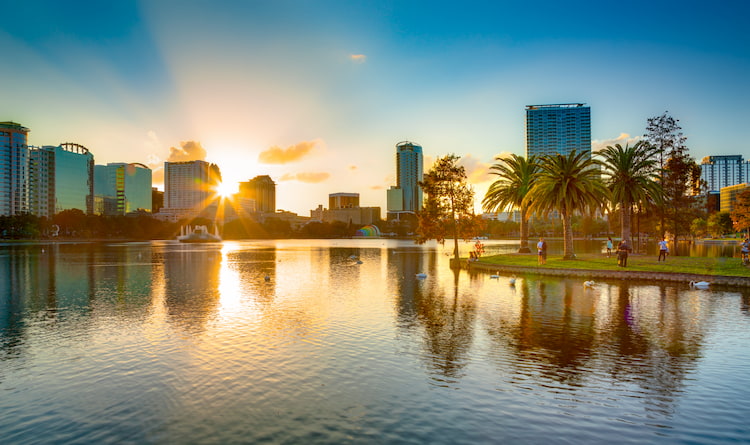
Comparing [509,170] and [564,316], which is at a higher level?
[509,170]

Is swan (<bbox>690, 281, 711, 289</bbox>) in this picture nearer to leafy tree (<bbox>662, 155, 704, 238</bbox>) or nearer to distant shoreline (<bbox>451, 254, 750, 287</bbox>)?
distant shoreline (<bbox>451, 254, 750, 287</bbox>)

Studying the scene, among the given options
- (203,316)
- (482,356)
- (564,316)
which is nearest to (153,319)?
(203,316)

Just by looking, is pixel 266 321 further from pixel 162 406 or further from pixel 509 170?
pixel 509 170

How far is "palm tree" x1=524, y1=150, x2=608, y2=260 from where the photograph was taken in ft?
137

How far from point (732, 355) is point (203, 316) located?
20323mm

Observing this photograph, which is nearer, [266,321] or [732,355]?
[732,355]

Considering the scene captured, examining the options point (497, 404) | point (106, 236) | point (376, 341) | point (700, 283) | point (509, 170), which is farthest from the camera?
point (106, 236)

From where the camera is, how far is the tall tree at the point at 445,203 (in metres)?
47.7

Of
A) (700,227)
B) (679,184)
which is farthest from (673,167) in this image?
(700,227)

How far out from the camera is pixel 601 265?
124ft

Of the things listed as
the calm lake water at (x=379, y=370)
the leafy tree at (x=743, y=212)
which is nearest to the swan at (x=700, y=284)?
the calm lake water at (x=379, y=370)

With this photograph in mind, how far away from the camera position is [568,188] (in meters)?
42.9

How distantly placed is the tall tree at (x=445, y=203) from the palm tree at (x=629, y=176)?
591 inches

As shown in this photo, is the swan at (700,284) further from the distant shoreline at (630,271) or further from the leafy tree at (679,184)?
the leafy tree at (679,184)
